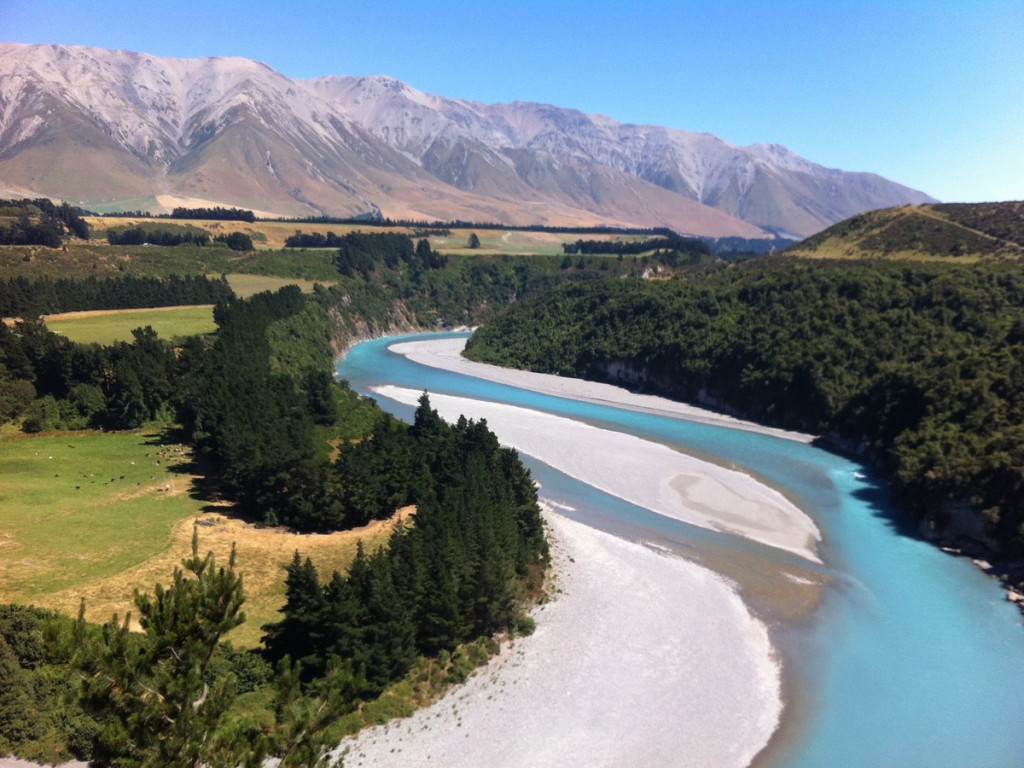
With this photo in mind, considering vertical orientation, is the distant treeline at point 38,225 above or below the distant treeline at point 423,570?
above

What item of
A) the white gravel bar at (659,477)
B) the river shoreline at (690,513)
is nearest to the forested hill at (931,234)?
the river shoreline at (690,513)

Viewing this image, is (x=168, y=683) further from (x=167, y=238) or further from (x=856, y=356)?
(x=167, y=238)

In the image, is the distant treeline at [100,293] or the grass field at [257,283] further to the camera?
the grass field at [257,283]

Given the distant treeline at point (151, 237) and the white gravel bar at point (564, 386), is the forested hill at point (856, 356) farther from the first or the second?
the distant treeline at point (151, 237)

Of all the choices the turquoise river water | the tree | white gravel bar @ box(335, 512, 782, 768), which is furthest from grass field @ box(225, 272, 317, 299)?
the tree

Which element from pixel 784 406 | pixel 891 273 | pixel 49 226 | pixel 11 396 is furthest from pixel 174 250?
pixel 891 273

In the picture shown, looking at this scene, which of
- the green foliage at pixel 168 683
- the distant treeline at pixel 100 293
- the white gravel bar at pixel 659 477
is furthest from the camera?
the distant treeline at pixel 100 293

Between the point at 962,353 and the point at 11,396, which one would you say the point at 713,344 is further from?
the point at 11,396

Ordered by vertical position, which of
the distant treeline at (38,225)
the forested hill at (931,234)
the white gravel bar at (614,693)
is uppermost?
the forested hill at (931,234)

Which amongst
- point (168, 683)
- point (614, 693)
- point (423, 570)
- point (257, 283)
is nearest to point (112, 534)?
point (423, 570)
